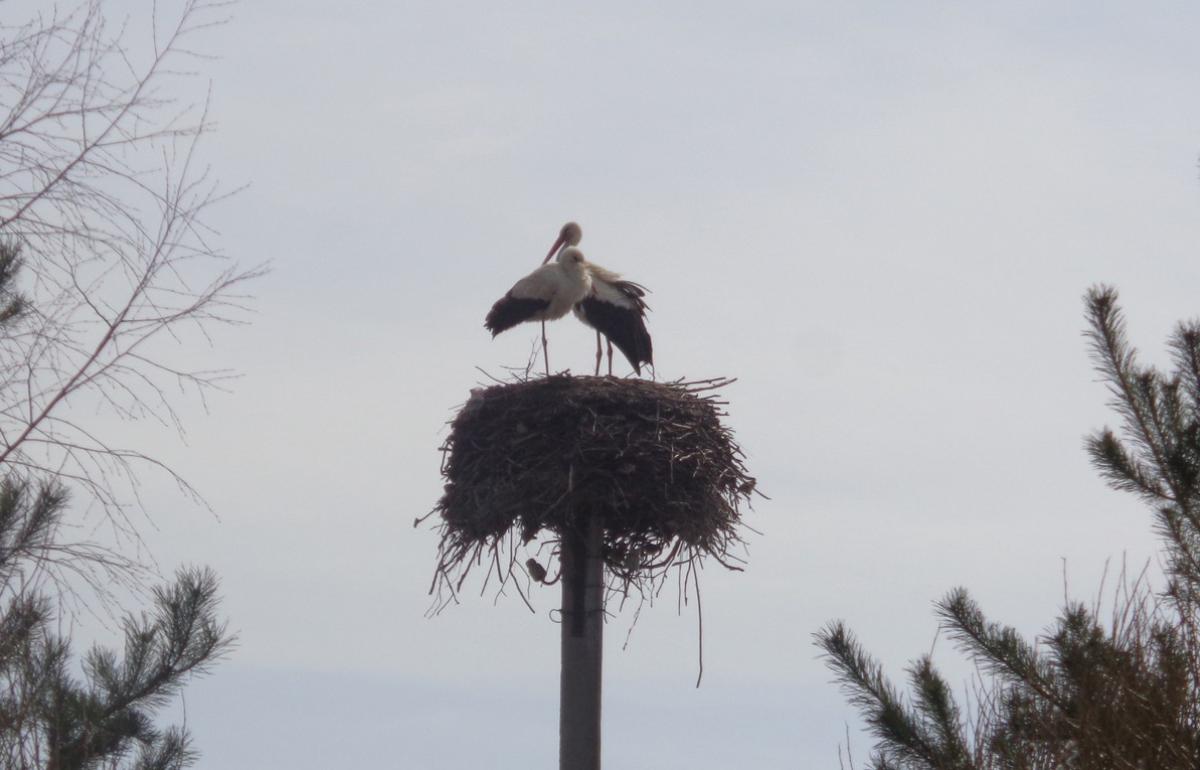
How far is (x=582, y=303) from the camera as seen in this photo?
11977 millimetres

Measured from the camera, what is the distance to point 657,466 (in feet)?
30.3

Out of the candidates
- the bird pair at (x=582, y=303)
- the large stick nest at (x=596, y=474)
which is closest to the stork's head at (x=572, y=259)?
the bird pair at (x=582, y=303)

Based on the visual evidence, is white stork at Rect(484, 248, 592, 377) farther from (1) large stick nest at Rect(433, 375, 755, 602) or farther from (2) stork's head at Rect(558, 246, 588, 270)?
(1) large stick nest at Rect(433, 375, 755, 602)

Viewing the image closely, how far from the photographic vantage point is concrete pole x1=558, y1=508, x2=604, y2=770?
8461mm

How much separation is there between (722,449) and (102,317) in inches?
169

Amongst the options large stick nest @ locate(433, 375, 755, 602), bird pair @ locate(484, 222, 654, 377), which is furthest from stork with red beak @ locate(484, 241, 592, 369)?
large stick nest @ locate(433, 375, 755, 602)

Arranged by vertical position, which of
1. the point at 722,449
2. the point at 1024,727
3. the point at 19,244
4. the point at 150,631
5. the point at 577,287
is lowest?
the point at 1024,727

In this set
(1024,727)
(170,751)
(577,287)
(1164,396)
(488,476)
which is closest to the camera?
(1024,727)

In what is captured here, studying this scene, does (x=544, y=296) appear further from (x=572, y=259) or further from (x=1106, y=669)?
(x=1106, y=669)

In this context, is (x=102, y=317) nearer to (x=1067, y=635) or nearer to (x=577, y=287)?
(x=1067, y=635)

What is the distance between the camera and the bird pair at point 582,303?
11.8 metres

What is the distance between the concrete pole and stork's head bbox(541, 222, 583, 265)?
5.24 m

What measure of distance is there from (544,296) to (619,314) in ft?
1.89

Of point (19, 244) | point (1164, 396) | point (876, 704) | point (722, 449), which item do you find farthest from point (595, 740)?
point (19, 244)
